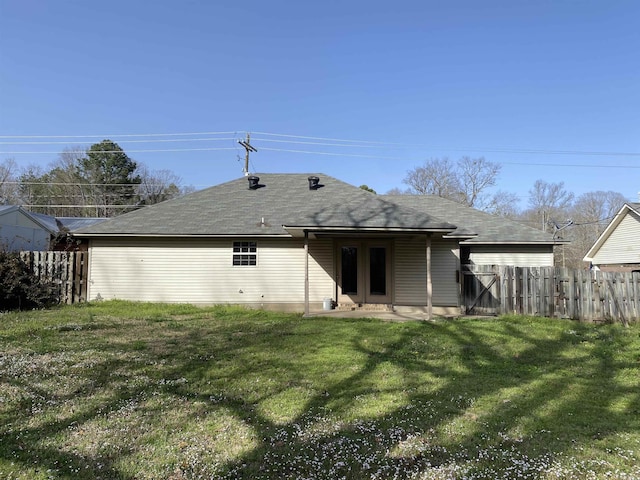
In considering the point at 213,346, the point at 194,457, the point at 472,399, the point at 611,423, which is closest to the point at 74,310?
the point at 213,346

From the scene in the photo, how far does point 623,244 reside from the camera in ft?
68.9

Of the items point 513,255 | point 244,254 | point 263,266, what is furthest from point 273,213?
point 513,255

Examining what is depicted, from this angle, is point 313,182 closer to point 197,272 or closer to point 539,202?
point 197,272

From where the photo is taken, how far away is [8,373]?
16.1 feet

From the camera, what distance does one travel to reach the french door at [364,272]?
12109 millimetres

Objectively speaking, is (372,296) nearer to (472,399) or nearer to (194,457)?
(472,399)

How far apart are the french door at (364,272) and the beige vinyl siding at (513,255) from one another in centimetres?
427

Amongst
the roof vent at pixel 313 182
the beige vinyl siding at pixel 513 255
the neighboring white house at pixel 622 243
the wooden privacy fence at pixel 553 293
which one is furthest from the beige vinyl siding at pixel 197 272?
the neighboring white house at pixel 622 243

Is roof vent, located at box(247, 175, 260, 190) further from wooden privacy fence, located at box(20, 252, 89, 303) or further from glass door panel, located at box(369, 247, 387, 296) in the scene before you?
wooden privacy fence, located at box(20, 252, 89, 303)

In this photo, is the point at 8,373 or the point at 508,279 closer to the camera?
the point at 8,373

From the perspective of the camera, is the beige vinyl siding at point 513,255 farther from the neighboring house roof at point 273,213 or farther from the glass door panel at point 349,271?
the glass door panel at point 349,271

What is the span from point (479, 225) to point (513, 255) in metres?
1.75

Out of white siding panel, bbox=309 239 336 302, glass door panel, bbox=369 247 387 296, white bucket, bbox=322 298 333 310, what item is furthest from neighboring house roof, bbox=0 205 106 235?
glass door panel, bbox=369 247 387 296

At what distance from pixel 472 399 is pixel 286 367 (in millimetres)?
2592
